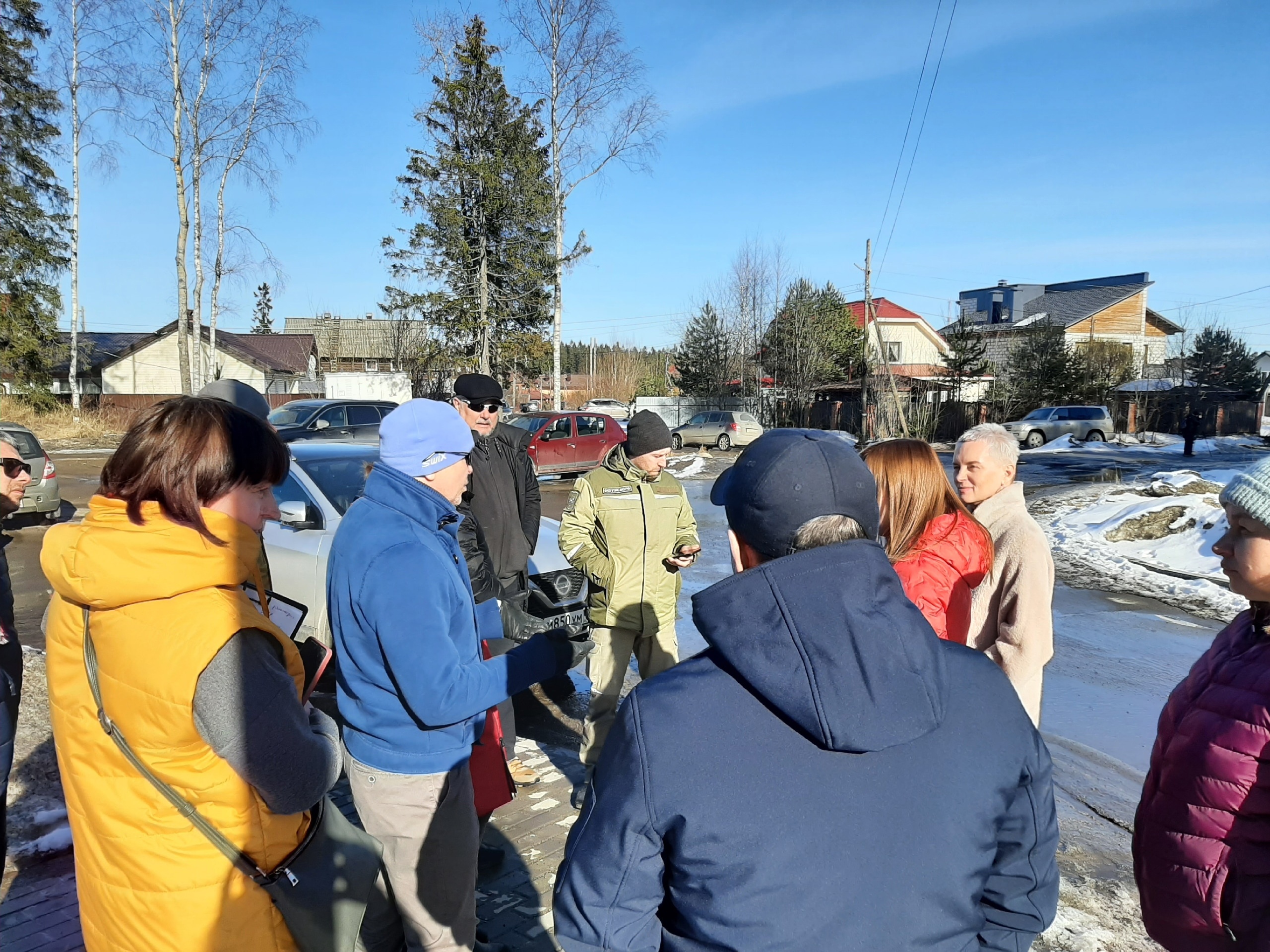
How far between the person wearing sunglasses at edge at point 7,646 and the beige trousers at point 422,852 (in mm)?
1233

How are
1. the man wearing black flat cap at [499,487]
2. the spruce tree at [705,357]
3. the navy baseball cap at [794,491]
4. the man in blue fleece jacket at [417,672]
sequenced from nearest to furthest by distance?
the navy baseball cap at [794,491], the man in blue fleece jacket at [417,672], the man wearing black flat cap at [499,487], the spruce tree at [705,357]

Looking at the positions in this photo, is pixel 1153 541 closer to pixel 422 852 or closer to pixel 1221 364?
pixel 422 852

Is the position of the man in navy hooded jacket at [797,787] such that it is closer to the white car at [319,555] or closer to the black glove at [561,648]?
the black glove at [561,648]

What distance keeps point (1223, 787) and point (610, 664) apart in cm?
284

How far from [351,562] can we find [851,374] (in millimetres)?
→ 39101

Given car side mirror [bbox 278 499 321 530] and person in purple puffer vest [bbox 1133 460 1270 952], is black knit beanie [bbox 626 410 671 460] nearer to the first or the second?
car side mirror [bbox 278 499 321 530]

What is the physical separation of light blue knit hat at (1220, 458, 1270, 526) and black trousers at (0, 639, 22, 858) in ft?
11.7

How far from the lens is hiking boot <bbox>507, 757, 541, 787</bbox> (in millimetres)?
4129

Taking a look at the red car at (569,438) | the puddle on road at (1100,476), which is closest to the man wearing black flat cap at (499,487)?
the red car at (569,438)

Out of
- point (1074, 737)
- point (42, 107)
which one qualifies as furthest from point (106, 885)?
point (42, 107)

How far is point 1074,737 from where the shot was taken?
5090 mm

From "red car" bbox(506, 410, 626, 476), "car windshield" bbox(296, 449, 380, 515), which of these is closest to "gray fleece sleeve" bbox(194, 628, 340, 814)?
"car windshield" bbox(296, 449, 380, 515)

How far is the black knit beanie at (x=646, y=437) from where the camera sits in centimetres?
423

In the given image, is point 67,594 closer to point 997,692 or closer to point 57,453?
point 997,692
